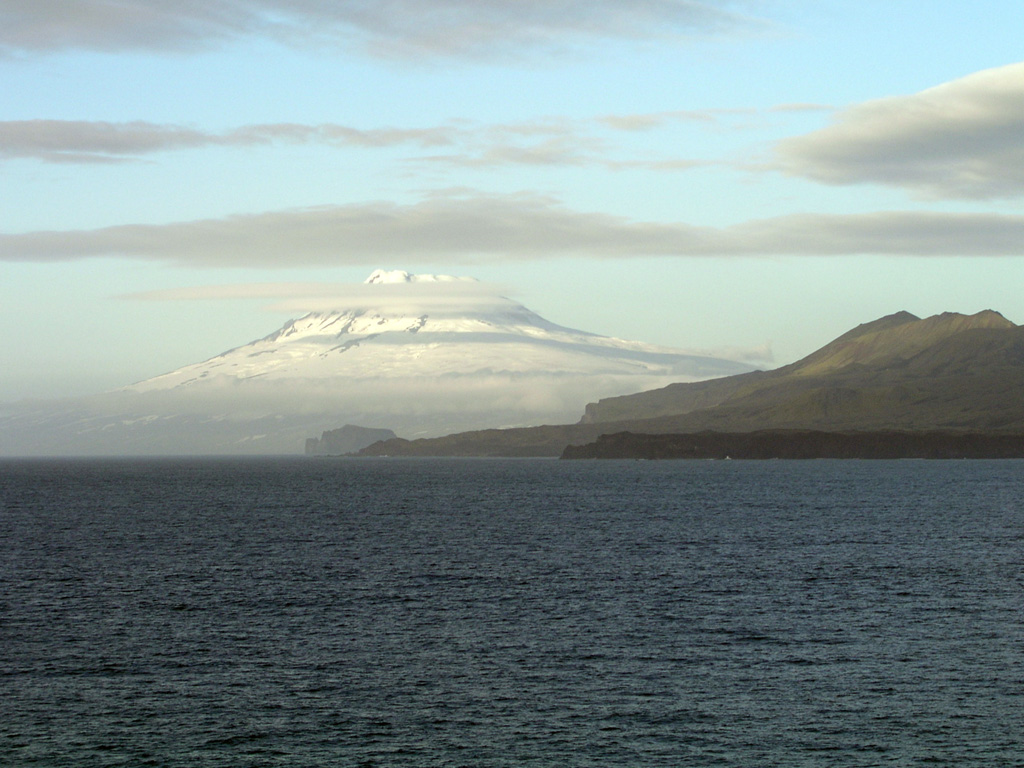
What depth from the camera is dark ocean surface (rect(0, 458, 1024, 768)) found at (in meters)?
36.4

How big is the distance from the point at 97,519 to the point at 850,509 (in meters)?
92.0

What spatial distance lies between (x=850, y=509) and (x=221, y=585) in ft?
309

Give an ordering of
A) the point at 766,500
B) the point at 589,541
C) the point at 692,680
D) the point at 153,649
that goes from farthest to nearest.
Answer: the point at 766,500, the point at 589,541, the point at 153,649, the point at 692,680

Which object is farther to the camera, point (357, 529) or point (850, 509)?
point (850, 509)


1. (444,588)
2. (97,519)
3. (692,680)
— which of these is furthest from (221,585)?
(97,519)

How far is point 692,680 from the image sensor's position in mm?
44625

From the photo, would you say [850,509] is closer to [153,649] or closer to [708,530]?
[708,530]

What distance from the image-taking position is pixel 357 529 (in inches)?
4569

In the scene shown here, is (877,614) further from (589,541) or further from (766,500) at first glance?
(766,500)

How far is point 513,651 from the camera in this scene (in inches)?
1967

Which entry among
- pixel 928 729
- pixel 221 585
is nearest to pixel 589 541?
pixel 221 585

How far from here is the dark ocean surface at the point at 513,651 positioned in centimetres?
3641

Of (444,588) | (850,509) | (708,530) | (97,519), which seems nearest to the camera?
(444,588)

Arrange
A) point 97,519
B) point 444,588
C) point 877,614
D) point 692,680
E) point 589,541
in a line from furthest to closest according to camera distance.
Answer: point 97,519 → point 589,541 → point 444,588 → point 877,614 → point 692,680
